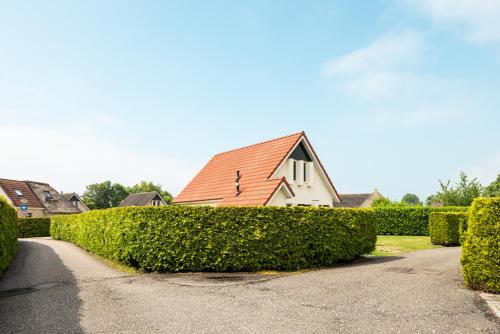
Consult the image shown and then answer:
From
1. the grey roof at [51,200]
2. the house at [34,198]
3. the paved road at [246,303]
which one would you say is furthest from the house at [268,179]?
the grey roof at [51,200]

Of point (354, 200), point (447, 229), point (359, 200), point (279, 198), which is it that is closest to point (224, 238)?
point (279, 198)

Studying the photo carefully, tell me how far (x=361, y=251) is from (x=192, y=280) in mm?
8549

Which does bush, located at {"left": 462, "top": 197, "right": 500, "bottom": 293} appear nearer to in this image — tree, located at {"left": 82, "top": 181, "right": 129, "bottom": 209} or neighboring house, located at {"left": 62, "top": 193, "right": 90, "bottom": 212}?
neighboring house, located at {"left": 62, "top": 193, "right": 90, "bottom": 212}

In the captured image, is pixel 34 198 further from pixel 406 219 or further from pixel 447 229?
pixel 447 229

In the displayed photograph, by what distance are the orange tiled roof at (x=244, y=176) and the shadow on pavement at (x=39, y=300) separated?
1209cm

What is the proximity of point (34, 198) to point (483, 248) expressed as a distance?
59545mm

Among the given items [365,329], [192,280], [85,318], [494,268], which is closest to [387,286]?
[494,268]

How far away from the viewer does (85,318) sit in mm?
7656

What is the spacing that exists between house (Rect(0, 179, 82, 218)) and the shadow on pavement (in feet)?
135

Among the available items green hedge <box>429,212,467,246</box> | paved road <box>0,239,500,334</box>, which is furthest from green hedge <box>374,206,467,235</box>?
paved road <box>0,239,500,334</box>

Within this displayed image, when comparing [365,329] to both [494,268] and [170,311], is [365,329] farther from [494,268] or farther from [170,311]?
[494,268]

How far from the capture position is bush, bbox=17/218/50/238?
4169 centimetres

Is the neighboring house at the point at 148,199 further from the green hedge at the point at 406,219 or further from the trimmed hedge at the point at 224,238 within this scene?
the trimmed hedge at the point at 224,238

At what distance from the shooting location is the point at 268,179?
2464 cm
